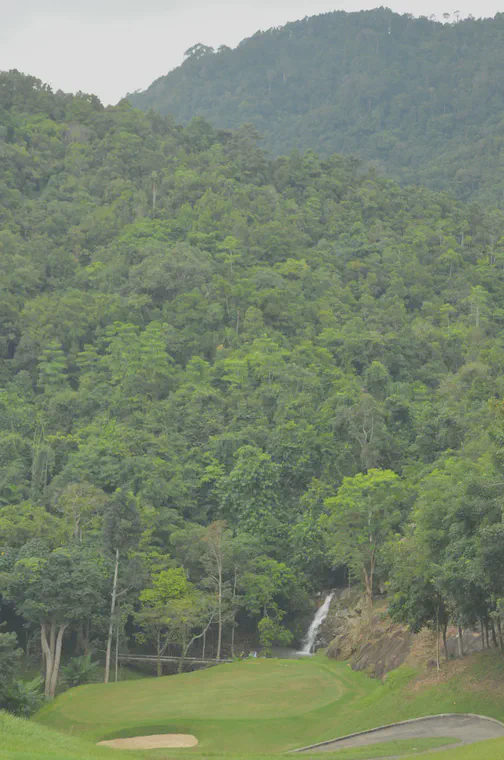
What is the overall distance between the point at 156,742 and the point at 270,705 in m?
5.15

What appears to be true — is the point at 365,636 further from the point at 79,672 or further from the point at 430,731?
the point at 430,731

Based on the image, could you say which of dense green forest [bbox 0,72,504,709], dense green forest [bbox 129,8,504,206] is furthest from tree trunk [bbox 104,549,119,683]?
dense green forest [bbox 129,8,504,206]

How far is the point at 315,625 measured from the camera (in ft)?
163

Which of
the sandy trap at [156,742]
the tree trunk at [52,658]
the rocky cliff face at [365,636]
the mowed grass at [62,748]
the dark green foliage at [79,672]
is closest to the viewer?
the mowed grass at [62,748]

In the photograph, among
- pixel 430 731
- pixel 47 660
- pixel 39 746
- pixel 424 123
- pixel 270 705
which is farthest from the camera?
pixel 424 123

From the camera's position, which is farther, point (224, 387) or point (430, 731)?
point (224, 387)

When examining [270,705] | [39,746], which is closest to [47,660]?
[270,705]

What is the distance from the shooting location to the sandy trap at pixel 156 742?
85.4 ft

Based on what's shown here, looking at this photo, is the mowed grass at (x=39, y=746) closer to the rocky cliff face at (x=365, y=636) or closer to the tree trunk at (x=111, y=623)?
Result: the rocky cliff face at (x=365, y=636)

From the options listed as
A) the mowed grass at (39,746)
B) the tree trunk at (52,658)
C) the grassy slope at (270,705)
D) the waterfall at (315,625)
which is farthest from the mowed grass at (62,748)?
the waterfall at (315,625)

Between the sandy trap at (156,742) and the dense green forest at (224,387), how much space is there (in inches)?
209

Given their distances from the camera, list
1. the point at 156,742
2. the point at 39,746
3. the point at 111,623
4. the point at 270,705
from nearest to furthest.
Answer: the point at 39,746 < the point at 156,742 < the point at 270,705 < the point at 111,623

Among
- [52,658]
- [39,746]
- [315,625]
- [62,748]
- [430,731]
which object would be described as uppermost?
[39,746]

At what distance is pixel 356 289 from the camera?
84.6 m
